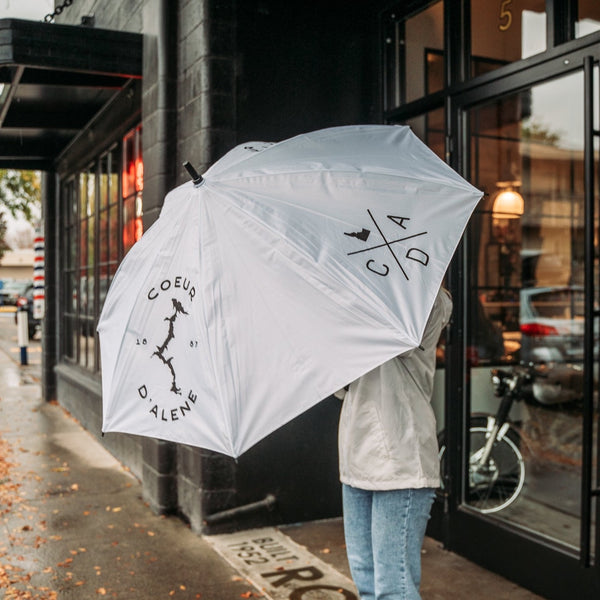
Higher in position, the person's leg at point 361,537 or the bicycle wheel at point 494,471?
the person's leg at point 361,537

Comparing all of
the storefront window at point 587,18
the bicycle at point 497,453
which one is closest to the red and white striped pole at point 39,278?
the bicycle at point 497,453

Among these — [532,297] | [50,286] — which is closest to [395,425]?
[532,297]

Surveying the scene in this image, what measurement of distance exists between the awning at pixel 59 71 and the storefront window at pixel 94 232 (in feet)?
1.91

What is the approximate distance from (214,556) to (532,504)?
252 cm

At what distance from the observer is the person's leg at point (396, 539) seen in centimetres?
266

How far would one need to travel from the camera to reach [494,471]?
5.46 metres

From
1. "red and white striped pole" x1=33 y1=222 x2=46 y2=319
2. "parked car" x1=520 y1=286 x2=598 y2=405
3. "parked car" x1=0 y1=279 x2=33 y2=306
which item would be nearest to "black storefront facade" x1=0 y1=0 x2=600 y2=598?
"parked car" x1=520 y1=286 x2=598 y2=405

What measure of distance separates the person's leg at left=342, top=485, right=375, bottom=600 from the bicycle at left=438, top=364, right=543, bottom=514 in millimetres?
2401

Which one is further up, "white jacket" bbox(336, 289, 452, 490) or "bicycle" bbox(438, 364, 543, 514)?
"white jacket" bbox(336, 289, 452, 490)

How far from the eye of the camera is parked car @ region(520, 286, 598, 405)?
336 inches

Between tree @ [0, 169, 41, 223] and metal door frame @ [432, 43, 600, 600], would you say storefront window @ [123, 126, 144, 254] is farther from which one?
tree @ [0, 169, 41, 223]

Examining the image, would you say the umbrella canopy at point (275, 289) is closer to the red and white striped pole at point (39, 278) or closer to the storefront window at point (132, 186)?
the storefront window at point (132, 186)

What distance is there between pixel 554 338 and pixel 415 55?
5.20 meters

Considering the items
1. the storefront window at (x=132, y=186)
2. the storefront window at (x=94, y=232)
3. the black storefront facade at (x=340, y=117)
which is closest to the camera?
the black storefront facade at (x=340, y=117)
